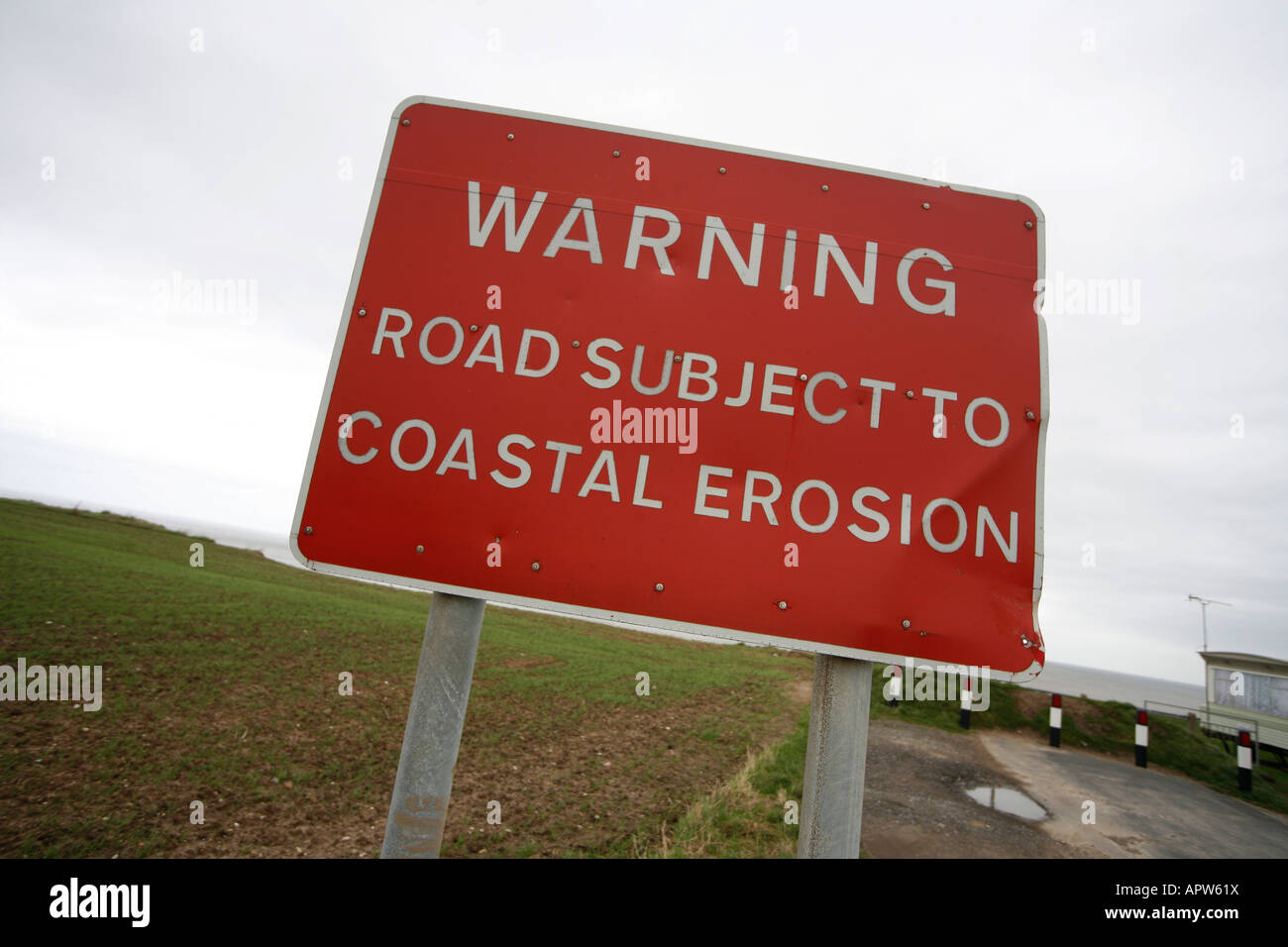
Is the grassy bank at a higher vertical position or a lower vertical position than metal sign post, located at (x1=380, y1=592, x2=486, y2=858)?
lower

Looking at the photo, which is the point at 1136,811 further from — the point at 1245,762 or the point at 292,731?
the point at 292,731

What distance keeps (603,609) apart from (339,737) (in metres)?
7.46

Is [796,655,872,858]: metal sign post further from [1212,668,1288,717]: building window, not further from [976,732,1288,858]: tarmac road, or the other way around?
[1212,668,1288,717]: building window

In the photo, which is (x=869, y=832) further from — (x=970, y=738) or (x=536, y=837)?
(x=970, y=738)

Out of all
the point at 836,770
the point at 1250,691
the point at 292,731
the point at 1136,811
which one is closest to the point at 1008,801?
the point at 1136,811

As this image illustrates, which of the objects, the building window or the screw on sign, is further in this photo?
the building window

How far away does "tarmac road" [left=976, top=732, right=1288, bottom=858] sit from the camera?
5832mm

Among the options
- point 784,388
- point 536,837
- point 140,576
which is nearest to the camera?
point 784,388

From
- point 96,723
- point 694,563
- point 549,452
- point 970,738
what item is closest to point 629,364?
point 549,452

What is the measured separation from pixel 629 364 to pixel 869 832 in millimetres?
5631

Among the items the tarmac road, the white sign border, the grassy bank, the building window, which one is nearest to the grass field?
the grassy bank

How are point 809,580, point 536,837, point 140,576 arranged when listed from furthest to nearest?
point 140,576 → point 536,837 → point 809,580

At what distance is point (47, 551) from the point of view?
639 inches

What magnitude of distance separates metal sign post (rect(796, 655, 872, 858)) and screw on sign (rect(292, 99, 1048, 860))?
34 millimetres
